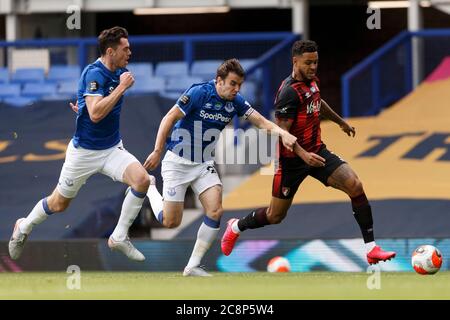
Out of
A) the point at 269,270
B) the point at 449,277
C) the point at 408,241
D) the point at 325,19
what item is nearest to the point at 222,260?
the point at 269,270

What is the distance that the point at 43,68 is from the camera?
20.0m

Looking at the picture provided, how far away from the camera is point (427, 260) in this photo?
39.3ft

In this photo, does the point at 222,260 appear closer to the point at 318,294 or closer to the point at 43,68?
the point at 318,294

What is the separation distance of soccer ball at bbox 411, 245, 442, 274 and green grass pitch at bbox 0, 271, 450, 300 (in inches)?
4.3

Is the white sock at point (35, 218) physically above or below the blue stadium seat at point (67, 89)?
below

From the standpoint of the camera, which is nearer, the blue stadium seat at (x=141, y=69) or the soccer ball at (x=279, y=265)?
the soccer ball at (x=279, y=265)

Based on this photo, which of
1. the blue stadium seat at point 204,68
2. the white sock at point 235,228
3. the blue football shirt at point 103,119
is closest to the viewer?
the blue football shirt at point 103,119

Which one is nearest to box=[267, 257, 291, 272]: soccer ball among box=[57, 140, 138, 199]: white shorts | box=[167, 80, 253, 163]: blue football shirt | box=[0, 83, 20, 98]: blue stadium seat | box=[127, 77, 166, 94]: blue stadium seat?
box=[167, 80, 253, 163]: blue football shirt

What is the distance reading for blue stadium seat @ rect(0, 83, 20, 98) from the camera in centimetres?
1955

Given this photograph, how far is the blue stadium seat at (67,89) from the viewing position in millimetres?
18641

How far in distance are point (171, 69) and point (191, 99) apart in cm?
721

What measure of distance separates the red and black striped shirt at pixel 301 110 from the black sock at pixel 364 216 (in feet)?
2.11


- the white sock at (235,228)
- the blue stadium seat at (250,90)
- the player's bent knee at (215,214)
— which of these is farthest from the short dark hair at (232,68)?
the blue stadium seat at (250,90)

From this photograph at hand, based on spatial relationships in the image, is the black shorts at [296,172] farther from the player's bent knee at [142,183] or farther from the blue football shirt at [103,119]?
the blue football shirt at [103,119]
